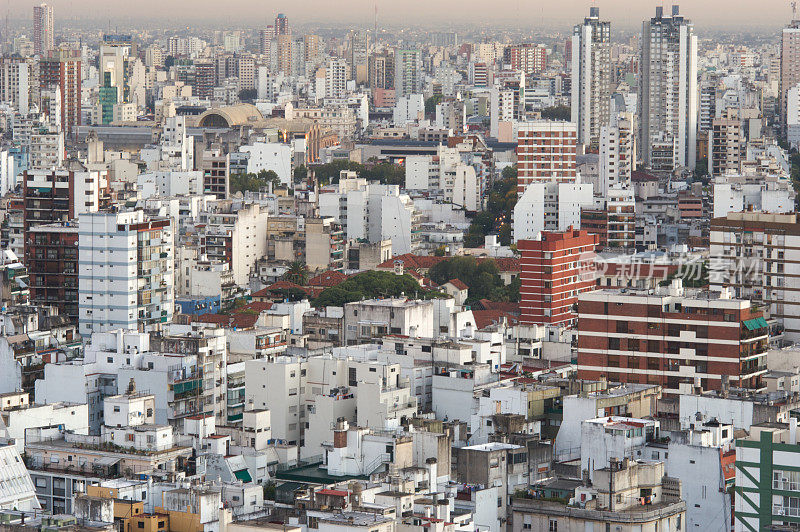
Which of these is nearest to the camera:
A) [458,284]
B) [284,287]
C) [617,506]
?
[617,506]

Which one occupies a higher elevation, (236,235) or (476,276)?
(236,235)

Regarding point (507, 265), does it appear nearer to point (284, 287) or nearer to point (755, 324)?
point (284, 287)

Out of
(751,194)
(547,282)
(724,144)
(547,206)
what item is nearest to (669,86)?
(724,144)

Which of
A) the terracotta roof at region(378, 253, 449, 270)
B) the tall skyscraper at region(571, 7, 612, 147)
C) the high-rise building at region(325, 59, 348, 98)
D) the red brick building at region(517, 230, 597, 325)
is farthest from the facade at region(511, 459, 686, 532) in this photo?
the high-rise building at region(325, 59, 348, 98)

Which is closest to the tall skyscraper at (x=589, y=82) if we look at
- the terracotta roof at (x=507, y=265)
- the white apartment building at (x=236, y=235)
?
the terracotta roof at (x=507, y=265)

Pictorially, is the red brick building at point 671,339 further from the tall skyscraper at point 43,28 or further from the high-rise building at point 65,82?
the tall skyscraper at point 43,28

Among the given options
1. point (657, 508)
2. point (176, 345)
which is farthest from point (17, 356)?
point (657, 508)
